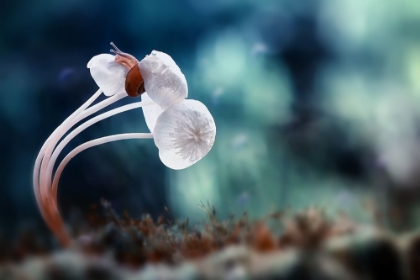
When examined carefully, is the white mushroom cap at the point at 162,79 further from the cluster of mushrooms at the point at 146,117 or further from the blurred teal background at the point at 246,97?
the blurred teal background at the point at 246,97

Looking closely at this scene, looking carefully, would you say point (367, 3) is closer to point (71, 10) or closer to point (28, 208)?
point (71, 10)

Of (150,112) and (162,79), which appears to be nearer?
(162,79)

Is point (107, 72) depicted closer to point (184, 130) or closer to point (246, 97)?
point (184, 130)

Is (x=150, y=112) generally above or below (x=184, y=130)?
above

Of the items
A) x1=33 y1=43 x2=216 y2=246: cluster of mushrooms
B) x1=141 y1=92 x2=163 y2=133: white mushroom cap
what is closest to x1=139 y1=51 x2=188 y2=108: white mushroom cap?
x1=33 y1=43 x2=216 y2=246: cluster of mushrooms

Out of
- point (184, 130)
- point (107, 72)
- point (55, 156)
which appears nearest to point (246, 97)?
point (184, 130)

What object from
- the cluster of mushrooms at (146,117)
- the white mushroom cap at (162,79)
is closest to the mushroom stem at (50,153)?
the cluster of mushrooms at (146,117)

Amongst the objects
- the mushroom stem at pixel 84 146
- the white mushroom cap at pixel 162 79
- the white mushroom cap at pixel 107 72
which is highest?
the white mushroom cap at pixel 107 72
